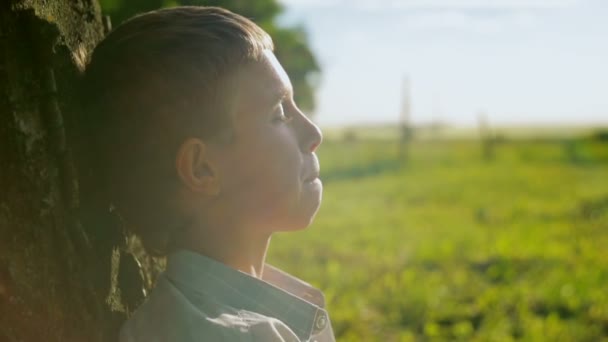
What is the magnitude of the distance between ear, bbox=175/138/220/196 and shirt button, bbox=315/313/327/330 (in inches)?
17.4

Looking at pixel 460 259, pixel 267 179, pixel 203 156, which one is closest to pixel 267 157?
pixel 267 179

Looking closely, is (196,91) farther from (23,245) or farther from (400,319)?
(400,319)

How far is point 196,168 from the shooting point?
6.82 feet

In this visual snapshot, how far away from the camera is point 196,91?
203cm

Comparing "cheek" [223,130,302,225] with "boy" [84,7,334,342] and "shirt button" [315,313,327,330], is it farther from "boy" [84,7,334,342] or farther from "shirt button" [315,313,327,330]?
"shirt button" [315,313,327,330]

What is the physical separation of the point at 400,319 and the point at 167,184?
14.8 feet

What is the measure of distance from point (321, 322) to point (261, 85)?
0.65 m

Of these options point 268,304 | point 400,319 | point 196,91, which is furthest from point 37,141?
point 400,319

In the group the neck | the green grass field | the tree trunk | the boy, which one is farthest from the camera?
the green grass field

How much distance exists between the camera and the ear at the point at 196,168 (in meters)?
2.06

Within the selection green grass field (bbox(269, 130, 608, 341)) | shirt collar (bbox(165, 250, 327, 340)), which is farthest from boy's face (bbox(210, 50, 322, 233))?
green grass field (bbox(269, 130, 608, 341))

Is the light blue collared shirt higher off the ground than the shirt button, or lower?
higher

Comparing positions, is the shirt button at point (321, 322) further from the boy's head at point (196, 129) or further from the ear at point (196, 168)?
the ear at point (196, 168)

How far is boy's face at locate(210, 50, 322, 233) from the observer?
2.10 metres
